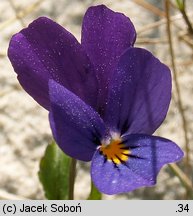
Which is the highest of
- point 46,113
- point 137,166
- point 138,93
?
point 46,113

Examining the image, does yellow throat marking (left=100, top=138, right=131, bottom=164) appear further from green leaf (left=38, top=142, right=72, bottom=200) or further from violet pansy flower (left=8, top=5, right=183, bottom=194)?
green leaf (left=38, top=142, right=72, bottom=200)

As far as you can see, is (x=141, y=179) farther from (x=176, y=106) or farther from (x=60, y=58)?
(x=176, y=106)

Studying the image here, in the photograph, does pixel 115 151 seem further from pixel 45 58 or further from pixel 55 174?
pixel 55 174

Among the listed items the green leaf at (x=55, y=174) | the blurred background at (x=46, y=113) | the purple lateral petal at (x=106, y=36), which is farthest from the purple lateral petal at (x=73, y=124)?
the blurred background at (x=46, y=113)

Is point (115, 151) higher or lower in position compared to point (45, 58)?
lower

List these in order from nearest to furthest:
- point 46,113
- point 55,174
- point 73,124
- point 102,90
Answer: point 73,124, point 102,90, point 55,174, point 46,113

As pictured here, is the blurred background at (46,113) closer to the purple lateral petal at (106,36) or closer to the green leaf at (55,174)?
the green leaf at (55,174)

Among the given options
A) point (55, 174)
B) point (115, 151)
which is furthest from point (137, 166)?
point (55, 174)
